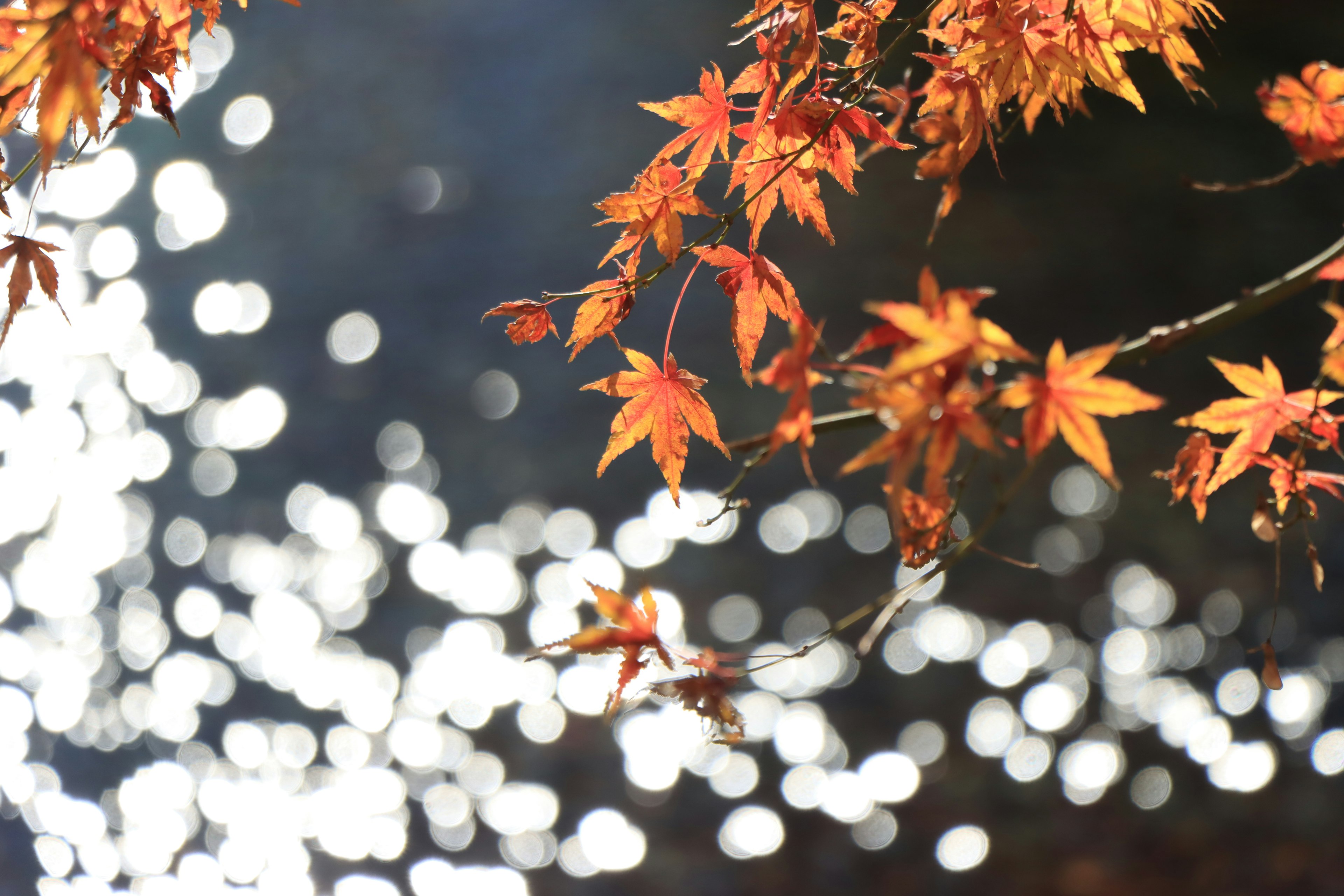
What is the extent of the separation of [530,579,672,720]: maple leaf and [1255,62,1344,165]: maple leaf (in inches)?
19.9

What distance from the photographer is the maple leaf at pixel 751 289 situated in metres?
0.71

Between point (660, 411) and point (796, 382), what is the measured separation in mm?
310

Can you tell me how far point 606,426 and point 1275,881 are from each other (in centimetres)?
280

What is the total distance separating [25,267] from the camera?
68cm

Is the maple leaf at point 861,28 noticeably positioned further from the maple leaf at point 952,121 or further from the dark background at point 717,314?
the dark background at point 717,314

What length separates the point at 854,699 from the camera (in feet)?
9.66

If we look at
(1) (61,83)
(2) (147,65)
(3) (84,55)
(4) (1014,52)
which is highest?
(2) (147,65)

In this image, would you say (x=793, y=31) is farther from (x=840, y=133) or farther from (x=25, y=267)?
(x=25, y=267)

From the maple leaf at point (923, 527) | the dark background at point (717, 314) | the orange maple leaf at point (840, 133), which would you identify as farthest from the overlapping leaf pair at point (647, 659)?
the dark background at point (717, 314)

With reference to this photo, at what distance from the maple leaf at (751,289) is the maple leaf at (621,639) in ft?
0.74

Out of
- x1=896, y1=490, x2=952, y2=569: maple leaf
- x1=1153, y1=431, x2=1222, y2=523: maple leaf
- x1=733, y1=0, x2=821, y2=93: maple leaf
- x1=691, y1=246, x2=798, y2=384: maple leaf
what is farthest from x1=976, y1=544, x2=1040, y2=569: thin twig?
x1=733, y1=0, x2=821, y2=93: maple leaf

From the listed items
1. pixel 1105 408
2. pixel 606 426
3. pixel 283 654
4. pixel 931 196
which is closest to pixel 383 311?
pixel 606 426

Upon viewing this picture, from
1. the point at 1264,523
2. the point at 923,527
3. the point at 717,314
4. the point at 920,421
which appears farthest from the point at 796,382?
the point at 717,314

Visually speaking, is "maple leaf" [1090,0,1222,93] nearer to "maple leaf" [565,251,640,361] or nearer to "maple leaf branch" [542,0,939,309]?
"maple leaf branch" [542,0,939,309]
